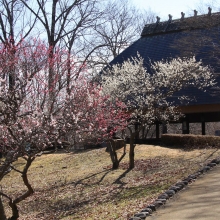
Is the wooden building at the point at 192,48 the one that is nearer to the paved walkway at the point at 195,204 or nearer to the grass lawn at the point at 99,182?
the grass lawn at the point at 99,182

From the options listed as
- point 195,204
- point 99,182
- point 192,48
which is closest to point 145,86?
point 192,48

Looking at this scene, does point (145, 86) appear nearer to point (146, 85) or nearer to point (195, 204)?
point (146, 85)

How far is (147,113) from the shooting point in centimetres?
1530

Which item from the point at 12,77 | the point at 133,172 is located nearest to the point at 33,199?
the point at 133,172

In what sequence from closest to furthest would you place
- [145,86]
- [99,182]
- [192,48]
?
1. [99,182]
2. [145,86]
3. [192,48]

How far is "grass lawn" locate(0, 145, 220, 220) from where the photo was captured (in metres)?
9.20

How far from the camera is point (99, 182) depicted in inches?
485

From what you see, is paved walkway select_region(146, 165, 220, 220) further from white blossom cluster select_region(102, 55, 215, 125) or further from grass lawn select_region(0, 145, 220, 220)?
white blossom cluster select_region(102, 55, 215, 125)

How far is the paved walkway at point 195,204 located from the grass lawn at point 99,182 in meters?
0.66

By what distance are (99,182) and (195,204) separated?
16.5 feet

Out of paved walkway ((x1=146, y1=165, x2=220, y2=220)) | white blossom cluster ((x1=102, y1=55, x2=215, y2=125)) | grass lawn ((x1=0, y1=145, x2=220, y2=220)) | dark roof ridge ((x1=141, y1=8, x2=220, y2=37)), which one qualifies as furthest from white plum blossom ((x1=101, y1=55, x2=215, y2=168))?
paved walkway ((x1=146, y1=165, x2=220, y2=220))

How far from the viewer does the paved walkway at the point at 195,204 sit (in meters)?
7.02

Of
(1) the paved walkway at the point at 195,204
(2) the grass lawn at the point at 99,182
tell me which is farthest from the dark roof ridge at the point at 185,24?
(1) the paved walkway at the point at 195,204

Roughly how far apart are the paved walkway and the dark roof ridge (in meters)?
7.53
